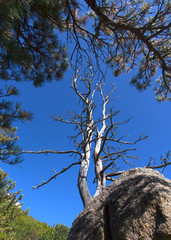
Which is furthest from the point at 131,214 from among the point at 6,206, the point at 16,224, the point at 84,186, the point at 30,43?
the point at 16,224

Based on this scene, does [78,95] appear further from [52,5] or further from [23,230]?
[23,230]

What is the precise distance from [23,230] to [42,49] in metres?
17.2

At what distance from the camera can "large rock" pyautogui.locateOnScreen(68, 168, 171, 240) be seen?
A: 1209 mm

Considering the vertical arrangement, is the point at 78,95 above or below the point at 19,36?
above

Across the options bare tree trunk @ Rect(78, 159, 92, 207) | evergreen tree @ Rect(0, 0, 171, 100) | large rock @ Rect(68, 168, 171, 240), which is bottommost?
large rock @ Rect(68, 168, 171, 240)

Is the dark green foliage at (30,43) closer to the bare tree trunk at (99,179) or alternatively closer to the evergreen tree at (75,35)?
the evergreen tree at (75,35)

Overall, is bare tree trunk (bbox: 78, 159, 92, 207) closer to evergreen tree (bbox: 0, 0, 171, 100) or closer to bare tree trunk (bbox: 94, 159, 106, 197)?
bare tree trunk (bbox: 94, 159, 106, 197)

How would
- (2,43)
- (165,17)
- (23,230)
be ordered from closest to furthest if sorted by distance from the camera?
1. (2,43)
2. (165,17)
3. (23,230)

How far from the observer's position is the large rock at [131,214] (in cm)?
121

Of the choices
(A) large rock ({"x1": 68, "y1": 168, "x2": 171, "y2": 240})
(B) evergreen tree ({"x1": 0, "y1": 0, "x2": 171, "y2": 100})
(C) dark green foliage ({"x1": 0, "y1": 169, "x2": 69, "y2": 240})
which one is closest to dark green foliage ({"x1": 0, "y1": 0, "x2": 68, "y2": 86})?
(B) evergreen tree ({"x1": 0, "y1": 0, "x2": 171, "y2": 100})

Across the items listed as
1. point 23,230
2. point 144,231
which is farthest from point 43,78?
point 23,230

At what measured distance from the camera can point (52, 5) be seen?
244 centimetres

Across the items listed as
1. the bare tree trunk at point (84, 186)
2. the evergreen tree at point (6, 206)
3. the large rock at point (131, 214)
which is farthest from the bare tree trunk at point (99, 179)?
the evergreen tree at point (6, 206)

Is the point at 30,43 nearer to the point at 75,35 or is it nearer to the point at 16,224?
the point at 75,35
